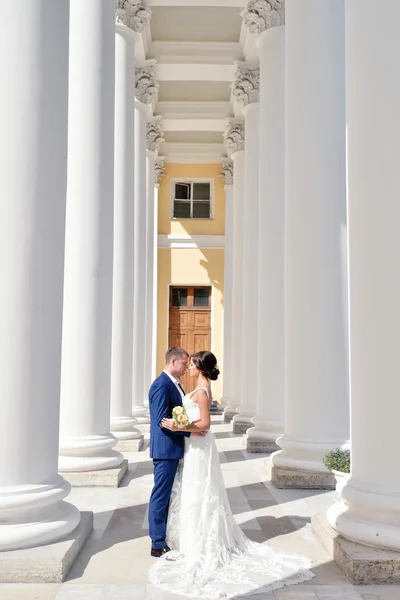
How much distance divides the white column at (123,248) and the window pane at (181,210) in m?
30.9

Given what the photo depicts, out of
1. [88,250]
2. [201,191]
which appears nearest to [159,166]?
[201,191]

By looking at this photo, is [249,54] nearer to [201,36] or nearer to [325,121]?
[201,36]

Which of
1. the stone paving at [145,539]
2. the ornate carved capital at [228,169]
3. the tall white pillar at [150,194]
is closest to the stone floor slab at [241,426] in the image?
the tall white pillar at [150,194]

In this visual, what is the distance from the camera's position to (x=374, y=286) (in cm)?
1180

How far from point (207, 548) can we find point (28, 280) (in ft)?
18.8

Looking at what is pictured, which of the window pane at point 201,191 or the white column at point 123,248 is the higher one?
the window pane at point 201,191

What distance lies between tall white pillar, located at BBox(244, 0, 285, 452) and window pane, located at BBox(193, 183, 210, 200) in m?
31.9

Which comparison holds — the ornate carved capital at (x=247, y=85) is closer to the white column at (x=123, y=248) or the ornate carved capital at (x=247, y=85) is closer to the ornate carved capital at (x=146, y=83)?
the ornate carved capital at (x=146, y=83)

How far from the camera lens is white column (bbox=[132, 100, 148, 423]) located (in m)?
36.3

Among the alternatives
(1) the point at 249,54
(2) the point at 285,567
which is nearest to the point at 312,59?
(2) the point at 285,567

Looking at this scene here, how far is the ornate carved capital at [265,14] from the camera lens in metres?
28.0

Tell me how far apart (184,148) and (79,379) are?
134 feet

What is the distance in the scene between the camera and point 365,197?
12.0m

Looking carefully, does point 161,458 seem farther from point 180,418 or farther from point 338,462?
point 338,462
